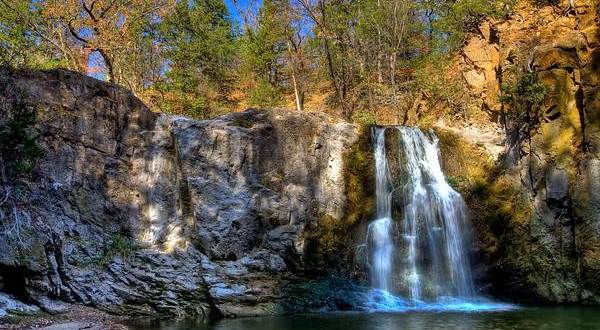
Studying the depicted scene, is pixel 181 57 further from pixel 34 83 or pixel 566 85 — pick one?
pixel 566 85

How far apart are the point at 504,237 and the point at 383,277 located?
4812 mm

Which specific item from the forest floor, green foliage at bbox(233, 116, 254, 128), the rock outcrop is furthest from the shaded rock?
the forest floor

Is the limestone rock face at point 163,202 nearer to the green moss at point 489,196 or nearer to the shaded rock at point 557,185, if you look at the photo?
the green moss at point 489,196

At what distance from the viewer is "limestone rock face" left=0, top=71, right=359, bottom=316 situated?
14930mm

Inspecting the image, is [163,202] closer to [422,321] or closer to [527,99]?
[422,321]

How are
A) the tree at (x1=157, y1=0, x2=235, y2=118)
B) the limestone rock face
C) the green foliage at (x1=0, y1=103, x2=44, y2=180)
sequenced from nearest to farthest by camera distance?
the green foliage at (x1=0, y1=103, x2=44, y2=180), the limestone rock face, the tree at (x1=157, y1=0, x2=235, y2=118)

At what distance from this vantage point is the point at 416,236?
675 inches

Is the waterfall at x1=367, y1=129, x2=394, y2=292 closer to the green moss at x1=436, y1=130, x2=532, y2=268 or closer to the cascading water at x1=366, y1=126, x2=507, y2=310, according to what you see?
the cascading water at x1=366, y1=126, x2=507, y2=310

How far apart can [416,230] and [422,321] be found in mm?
4748

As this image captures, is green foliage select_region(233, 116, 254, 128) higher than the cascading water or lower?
higher

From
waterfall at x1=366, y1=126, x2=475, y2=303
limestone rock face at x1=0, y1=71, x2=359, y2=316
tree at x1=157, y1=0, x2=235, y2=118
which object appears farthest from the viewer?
tree at x1=157, y1=0, x2=235, y2=118

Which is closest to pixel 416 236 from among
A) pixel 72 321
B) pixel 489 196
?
pixel 489 196

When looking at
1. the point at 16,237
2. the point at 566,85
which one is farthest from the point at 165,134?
the point at 566,85

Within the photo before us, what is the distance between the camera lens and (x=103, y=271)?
49.5 feet
